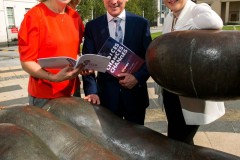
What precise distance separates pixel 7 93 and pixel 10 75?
2619 mm

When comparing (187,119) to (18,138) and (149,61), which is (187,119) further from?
(18,138)

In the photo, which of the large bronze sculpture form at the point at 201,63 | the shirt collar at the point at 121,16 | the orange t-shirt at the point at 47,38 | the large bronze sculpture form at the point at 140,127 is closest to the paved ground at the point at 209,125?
the shirt collar at the point at 121,16

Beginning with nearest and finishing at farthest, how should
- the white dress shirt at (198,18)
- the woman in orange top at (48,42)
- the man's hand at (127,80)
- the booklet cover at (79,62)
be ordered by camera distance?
the white dress shirt at (198,18), the booklet cover at (79,62), the woman in orange top at (48,42), the man's hand at (127,80)

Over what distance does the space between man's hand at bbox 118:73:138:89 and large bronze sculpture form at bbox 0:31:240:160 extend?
1.65 ft

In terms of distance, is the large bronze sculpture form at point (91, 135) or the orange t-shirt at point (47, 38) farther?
the orange t-shirt at point (47, 38)

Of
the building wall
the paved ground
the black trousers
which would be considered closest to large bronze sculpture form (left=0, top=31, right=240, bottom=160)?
the black trousers

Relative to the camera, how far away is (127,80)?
284 centimetres

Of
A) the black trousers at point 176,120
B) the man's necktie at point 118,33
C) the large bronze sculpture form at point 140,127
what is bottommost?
the black trousers at point 176,120

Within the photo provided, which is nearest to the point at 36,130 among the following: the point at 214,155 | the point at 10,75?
the point at 214,155

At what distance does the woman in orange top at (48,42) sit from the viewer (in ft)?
8.75

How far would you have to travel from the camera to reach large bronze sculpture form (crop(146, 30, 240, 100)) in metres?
1.72

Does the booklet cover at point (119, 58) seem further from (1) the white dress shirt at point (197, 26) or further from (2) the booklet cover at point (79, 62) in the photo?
(1) the white dress shirt at point (197, 26)

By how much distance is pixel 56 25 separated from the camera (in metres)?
2.73

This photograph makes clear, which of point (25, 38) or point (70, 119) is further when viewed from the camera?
point (25, 38)
